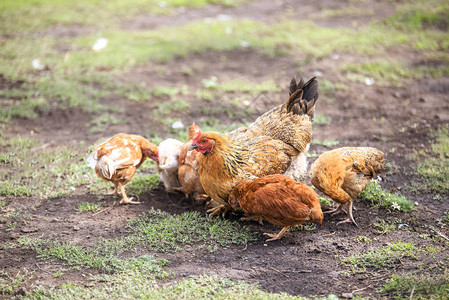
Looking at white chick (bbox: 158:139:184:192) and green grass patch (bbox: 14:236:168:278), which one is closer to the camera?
green grass patch (bbox: 14:236:168:278)

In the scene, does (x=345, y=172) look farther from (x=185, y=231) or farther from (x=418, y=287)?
(x=185, y=231)

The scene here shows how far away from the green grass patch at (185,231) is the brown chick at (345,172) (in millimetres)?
972

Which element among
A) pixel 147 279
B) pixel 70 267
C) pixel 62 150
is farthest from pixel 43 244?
pixel 62 150

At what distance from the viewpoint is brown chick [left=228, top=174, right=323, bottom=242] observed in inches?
166

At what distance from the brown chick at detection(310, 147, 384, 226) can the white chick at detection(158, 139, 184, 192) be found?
1.74 m

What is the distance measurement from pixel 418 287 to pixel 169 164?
3.09 m

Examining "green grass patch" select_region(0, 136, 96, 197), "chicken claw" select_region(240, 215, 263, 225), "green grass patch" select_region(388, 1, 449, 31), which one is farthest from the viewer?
"green grass patch" select_region(388, 1, 449, 31)

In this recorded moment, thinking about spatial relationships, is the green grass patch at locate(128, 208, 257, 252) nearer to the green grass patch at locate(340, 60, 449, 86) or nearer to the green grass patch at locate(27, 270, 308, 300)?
the green grass patch at locate(27, 270, 308, 300)

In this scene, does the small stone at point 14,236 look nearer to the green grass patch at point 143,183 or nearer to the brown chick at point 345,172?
the green grass patch at point 143,183

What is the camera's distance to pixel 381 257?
416 cm

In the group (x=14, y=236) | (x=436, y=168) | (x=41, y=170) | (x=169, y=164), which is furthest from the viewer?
(x=41, y=170)

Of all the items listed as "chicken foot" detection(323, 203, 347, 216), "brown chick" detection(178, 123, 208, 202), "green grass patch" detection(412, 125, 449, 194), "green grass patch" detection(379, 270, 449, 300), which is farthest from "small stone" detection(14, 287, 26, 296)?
"green grass patch" detection(412, 125, 449, 194)

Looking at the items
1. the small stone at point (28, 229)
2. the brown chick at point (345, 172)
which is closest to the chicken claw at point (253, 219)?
the brown chick at point (345, 172)

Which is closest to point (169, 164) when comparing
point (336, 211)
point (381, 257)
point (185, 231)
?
point (185, 231)
